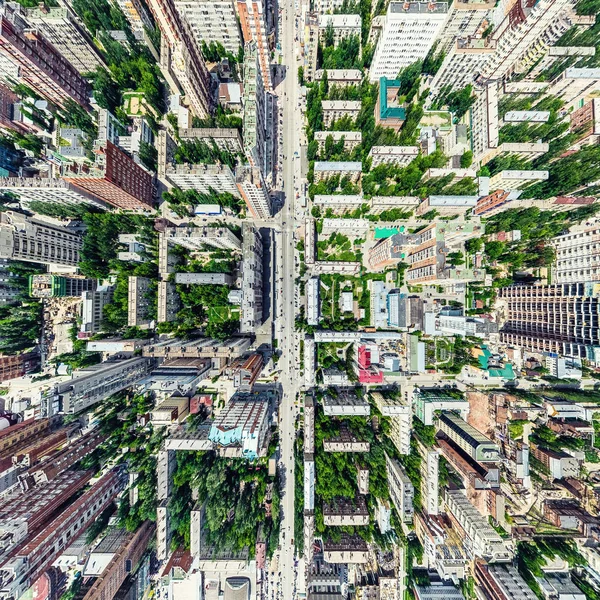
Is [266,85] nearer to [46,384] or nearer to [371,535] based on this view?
[46,384]

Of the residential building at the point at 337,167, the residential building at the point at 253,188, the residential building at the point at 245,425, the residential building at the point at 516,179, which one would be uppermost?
the residential building at the point at 337,167

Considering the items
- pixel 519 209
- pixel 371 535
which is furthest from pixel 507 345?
pixel 371 535

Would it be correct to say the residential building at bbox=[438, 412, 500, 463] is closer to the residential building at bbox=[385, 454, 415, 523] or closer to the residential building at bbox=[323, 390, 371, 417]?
the residential building at bbox=[385, 454, 415, 523]

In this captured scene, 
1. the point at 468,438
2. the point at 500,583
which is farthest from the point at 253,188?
Result: the point at 500,583

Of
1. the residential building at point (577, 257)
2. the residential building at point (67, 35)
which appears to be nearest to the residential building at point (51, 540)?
the residential building at point (67, 35)

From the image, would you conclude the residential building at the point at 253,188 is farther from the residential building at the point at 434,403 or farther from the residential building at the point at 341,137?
the residential building at the point at 434,403

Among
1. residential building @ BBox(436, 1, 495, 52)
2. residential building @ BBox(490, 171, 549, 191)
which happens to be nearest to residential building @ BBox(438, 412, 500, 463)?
residential building @ BBox(490, 171, 549, 191)
